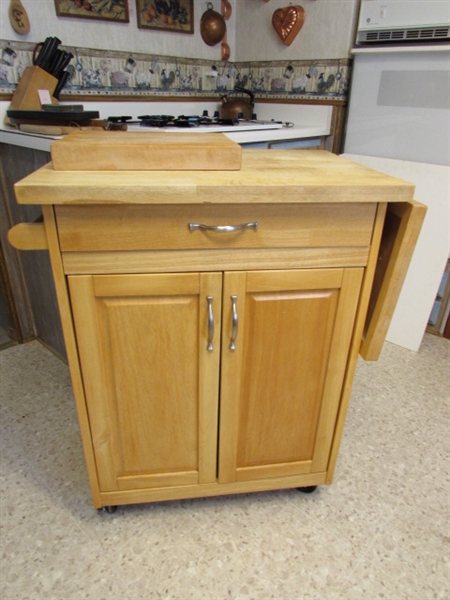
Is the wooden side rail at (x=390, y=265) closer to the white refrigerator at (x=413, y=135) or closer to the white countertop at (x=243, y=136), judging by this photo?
the white countertop at (x=243, y=136)

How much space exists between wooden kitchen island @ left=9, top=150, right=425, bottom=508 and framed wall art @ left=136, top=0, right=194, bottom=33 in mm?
1363

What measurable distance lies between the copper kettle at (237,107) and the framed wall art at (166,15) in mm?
408

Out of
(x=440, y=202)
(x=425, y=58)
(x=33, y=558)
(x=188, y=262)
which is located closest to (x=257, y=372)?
(x=188, y=262)

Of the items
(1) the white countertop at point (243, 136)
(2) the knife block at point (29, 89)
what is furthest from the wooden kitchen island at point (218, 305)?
(2) the knife block at point (29, 89)

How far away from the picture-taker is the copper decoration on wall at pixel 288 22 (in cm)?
220

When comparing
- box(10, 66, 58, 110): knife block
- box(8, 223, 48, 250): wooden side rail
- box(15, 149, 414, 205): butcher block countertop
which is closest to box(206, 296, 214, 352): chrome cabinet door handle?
box(15, 149, 414, 205): butcher block countertop

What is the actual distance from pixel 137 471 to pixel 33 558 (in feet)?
1.13

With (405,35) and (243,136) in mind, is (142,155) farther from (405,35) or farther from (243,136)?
(405,35)

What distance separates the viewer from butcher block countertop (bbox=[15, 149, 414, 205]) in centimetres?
80

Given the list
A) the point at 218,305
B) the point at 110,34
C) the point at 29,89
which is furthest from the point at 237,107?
the point at 218,305

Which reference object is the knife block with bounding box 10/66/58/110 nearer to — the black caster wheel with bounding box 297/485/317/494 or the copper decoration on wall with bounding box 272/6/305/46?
the copper decoration on wall with bounding box 272/6/305/46

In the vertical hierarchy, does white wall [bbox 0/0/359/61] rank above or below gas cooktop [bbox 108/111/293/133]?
above

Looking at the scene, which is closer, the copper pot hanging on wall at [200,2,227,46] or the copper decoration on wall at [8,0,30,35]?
the copper decoration on wall at [8,0,30,35]

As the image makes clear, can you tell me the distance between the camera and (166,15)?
84.7 inches
